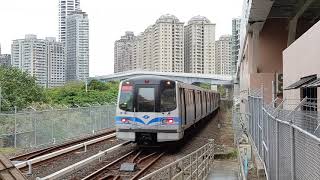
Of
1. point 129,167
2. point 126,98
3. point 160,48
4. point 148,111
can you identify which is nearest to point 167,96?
point 148,111

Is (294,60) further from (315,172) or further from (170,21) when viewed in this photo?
(170,21)

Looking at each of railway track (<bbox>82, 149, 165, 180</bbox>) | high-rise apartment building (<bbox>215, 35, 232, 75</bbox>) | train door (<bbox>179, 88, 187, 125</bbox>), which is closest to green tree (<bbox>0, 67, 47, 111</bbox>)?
train door (<bbox>179, 88, 187, 125</bbox>)

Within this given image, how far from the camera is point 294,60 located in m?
16.2

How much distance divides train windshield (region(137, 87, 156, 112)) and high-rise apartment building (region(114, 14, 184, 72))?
86.0 m

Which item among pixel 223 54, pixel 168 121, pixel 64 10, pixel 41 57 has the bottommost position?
pixel 168 121

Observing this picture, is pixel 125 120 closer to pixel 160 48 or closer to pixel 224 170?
pixel 224 170

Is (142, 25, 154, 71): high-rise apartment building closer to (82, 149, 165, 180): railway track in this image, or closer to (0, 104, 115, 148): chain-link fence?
(0, 104, 115, 148): chain-link fence

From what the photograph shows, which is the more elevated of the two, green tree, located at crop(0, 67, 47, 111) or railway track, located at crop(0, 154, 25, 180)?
green tree, located at crop(0, 67, 47, 111)

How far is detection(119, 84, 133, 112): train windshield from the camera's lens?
60.0 ft

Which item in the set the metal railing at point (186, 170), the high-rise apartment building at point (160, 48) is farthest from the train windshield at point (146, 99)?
the high-rise apartment building at point (160, 48)

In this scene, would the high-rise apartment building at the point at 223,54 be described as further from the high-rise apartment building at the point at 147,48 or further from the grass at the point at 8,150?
the grass at the point at 8,150

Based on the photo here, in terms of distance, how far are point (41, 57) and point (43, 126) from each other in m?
70.0

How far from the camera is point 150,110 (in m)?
18.0

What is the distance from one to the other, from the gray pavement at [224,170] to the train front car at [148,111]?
1881 mm
